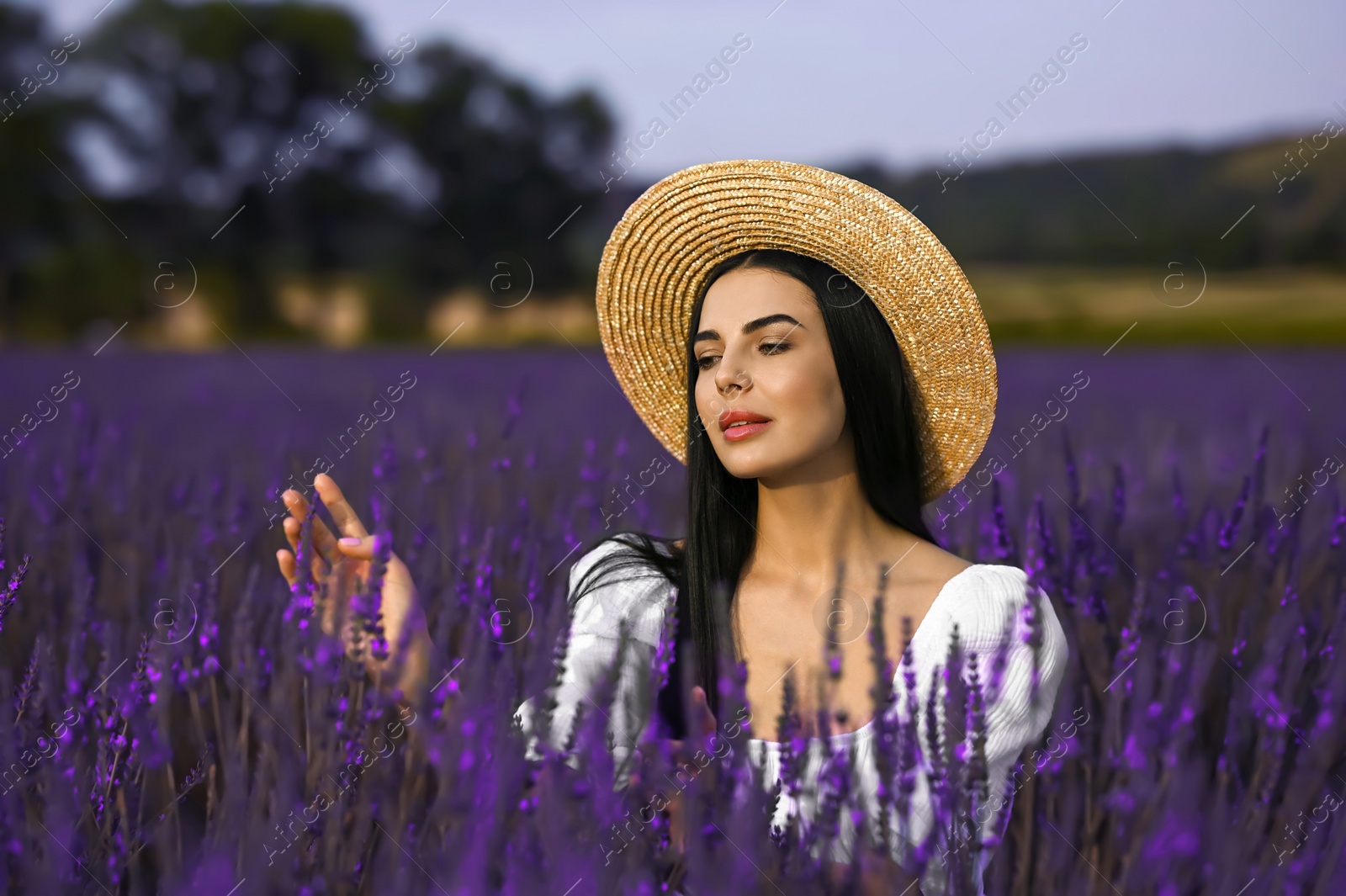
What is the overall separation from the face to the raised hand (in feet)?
1.48

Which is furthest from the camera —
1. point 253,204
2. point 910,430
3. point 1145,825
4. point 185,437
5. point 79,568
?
point 253,204

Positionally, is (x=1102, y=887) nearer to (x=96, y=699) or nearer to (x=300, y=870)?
(x=300, y=870)

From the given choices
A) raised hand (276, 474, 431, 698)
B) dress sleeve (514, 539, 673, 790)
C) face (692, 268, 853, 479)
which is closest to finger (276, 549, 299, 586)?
raised hand (276, 474, 431, 698)

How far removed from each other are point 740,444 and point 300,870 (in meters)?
0.74

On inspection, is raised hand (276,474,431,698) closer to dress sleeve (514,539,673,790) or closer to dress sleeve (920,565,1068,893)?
dress sleeve (514,539,673,790)

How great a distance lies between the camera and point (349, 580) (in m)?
1.37

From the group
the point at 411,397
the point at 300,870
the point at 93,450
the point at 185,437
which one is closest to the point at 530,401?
the point at 411,397

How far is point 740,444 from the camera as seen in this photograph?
1461 mm

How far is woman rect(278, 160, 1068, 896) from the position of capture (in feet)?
4.69

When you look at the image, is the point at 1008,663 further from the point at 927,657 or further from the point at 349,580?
the point at 349,580

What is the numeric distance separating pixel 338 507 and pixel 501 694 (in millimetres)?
621

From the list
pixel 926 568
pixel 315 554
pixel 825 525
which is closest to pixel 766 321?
pixel 825 525

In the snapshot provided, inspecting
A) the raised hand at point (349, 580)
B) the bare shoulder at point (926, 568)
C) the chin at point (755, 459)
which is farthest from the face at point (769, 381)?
the raised hand at point (349, 580)

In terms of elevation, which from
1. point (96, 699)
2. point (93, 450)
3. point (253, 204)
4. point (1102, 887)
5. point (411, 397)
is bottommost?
point (1102, 887)
